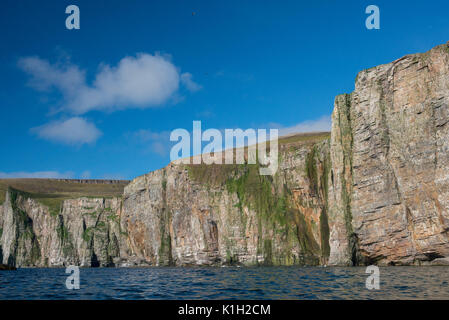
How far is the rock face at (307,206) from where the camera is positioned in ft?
229

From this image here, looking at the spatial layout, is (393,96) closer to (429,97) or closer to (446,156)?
(429,97)

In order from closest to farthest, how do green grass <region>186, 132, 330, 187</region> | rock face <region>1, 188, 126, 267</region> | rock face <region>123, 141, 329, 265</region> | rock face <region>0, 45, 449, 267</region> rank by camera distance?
rock face <region>0, 45, 449, 267</region> → rock face <region>123, 141, 329, 265</region> → green grass <region>186, 132, 330, 187</region> → rock face <region>1, 188, 126, 267</region>

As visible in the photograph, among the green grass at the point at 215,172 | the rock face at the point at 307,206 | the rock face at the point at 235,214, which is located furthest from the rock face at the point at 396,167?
the green grass at the point at 215,172

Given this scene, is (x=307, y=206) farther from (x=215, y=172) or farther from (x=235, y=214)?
(x=215, y=172)

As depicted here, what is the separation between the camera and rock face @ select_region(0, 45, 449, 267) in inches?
2744

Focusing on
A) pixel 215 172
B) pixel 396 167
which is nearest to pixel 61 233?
pixel 215 172

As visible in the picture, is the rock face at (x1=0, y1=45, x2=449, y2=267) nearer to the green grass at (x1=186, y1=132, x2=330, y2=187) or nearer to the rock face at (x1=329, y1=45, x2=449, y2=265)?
the rock face at (x1=329, y1=45, x2=449, y2=265)

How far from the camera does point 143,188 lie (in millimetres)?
157500

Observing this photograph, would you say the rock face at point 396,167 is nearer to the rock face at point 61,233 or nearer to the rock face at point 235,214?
the rock face at point 235,214

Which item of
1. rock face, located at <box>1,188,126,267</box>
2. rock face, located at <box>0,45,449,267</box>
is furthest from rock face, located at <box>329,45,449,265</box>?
rock face, located at <box>1,188,126,267</box>

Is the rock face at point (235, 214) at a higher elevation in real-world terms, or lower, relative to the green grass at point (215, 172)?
lower
